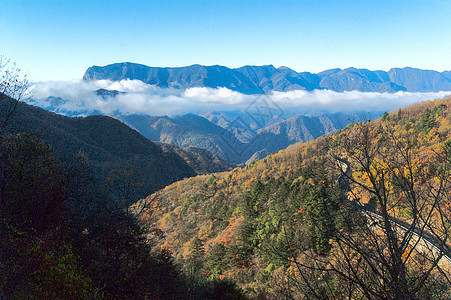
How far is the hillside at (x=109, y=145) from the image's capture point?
4260 inches

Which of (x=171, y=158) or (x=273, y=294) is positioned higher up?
(x=273, y=294)

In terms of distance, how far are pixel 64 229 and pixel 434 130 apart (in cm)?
5261

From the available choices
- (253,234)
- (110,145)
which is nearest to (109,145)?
(110,145)

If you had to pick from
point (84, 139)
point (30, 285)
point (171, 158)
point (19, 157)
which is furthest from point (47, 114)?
point (30, 285)

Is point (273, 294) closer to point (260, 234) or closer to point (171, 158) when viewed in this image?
point (260, 234)

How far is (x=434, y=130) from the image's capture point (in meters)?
40.0

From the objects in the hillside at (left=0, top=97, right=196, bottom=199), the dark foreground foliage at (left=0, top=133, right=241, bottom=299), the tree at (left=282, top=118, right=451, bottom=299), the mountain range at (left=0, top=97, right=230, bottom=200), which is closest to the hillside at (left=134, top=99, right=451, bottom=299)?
the tree at (left=282, top=118, right=451, bottom=299)

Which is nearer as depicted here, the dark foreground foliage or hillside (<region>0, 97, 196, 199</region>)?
the dark foreground foliage

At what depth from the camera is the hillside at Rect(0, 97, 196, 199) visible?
4260 inches

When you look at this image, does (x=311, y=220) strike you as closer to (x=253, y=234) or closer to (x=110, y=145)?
(x=253, y=234)

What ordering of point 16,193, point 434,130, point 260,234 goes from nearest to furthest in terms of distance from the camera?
point 16,193 → point 260,234 → point 434,130

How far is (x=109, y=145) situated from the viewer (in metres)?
146

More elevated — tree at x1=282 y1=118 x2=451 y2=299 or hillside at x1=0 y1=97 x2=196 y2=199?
tree at x1=282 y1=118 x2=451 y2=299

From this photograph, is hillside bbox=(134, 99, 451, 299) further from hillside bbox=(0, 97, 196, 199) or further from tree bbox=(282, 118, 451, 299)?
hillside bbox=(0, 97, 196, 199)
